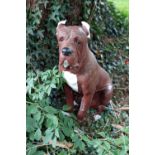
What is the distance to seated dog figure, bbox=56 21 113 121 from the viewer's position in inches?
86.8

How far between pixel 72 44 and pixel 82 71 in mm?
119

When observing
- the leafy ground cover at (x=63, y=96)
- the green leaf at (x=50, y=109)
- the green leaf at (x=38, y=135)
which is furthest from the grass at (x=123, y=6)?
the green leaf at (x=38, y=135)

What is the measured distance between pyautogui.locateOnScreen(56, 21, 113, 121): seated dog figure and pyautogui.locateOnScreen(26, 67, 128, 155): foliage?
1.5 inches

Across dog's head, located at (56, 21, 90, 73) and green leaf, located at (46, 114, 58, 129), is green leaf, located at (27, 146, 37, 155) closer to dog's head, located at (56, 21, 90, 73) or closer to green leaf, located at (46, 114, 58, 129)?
green leaf, located at (46, 114, 58, 129)

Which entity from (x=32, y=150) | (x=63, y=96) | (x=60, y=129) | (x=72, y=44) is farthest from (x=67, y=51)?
(x=32, y=150)

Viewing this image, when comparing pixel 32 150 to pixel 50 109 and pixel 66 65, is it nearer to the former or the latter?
pixel 50 109

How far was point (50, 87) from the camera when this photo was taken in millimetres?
2232

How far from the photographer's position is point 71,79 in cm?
224

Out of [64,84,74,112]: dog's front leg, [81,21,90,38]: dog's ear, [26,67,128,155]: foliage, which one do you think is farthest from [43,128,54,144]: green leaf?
[81,21,90,38]: dog's ear

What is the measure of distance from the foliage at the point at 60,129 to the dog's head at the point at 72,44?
0.06m

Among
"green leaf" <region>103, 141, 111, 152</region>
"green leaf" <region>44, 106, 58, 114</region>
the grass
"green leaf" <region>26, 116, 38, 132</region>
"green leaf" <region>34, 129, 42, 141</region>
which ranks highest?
the grass
